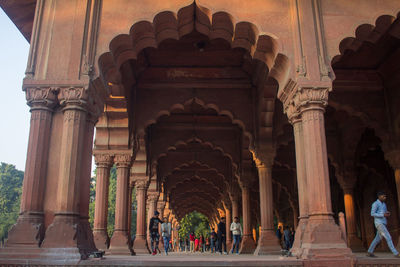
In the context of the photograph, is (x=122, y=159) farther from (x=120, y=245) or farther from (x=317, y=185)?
(x=317, y=185)

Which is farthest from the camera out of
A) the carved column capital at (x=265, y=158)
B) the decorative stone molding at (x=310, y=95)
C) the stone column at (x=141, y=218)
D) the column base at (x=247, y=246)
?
the stone column at (x=141, y=218)

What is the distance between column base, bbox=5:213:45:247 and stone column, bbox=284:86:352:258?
202 inches

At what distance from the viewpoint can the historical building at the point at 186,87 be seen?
838 cm

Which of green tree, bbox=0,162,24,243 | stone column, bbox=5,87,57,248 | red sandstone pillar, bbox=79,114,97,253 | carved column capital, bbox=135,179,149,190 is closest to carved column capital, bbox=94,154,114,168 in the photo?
carved column capital, bbox=135,179,149,190

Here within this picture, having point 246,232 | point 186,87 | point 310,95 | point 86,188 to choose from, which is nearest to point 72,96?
point 86,188

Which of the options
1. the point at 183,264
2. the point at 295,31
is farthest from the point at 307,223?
the point at 295,31

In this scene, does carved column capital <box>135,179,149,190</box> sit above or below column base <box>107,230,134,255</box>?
above

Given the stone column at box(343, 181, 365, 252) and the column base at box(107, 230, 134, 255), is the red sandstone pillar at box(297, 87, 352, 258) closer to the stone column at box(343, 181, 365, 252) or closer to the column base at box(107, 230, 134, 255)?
the column base at box(107, 230, 134, 255)

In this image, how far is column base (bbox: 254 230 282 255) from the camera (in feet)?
45.4

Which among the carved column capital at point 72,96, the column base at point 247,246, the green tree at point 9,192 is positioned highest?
the green tree at point 9,192

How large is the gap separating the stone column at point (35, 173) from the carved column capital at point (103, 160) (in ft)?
21.1

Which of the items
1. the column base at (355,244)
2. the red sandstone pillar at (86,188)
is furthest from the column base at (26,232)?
the column base at (355,244)

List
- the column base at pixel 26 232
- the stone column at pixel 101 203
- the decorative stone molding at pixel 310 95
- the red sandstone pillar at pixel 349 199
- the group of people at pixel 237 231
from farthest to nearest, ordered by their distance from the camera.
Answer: the red sandstone pillar at pixel 349 199 → the stone column at pixel 101 203 → the group of people at pixel 237 231 → the decorative stone molding at pixel 310 95 → the column base at pixel 26 232

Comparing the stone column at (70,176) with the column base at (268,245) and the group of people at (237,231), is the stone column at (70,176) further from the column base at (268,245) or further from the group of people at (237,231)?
the column base at (268,245)
